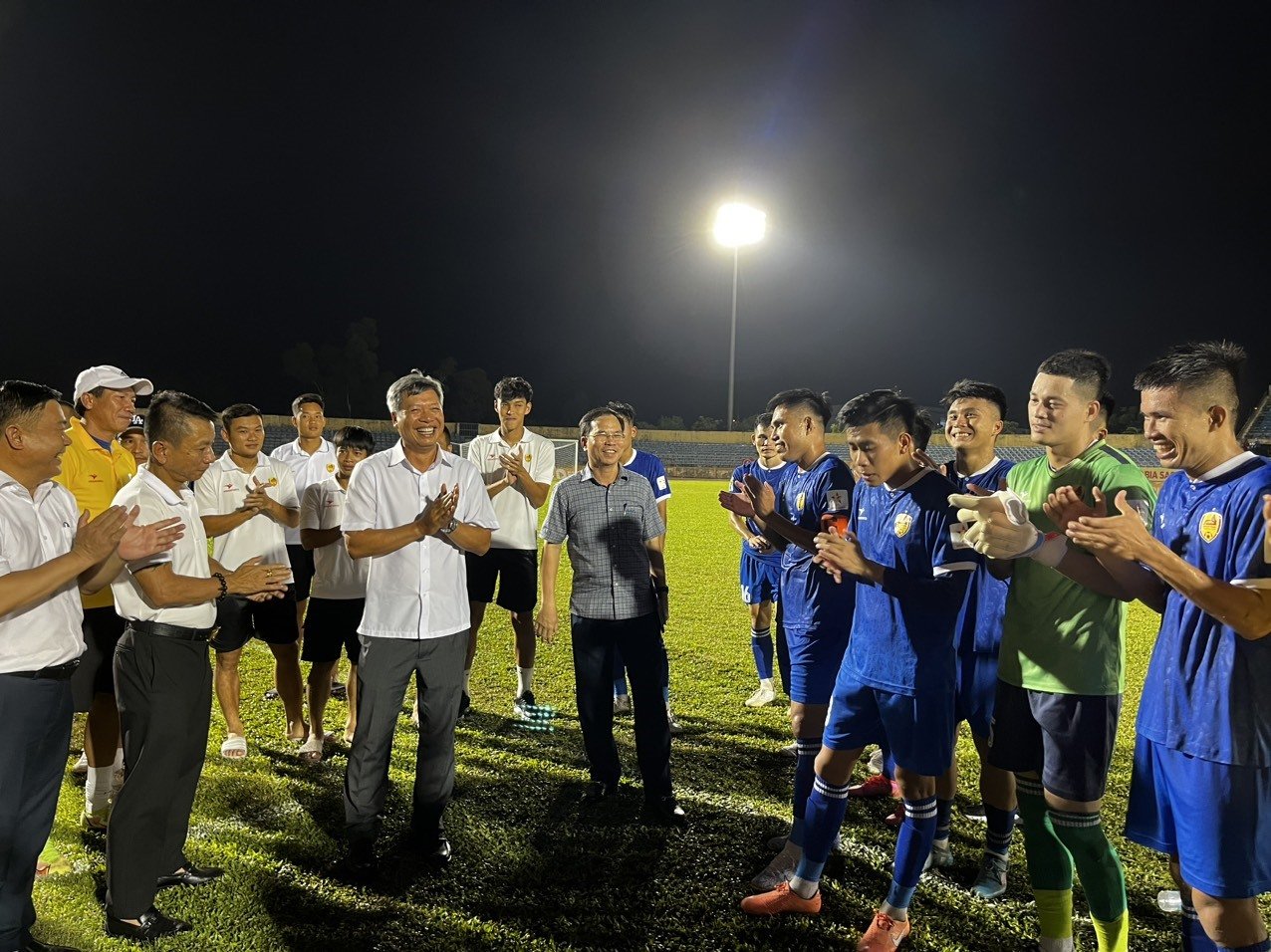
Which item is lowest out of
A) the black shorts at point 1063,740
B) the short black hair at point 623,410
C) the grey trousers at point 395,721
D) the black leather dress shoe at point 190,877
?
the black leather dress shoe at point 190,877

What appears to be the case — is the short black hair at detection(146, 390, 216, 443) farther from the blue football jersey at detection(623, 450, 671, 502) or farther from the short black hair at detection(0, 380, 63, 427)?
the blue football jersey at detection(623, 450, 671, 502)

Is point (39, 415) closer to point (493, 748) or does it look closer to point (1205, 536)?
point (493, 748)

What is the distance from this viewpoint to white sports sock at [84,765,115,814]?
3.87 m

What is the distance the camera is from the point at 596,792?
4.29 metres

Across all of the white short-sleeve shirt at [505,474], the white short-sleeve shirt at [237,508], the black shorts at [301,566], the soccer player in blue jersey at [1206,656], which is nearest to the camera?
the soccer player in blue jersey at [1206,656]

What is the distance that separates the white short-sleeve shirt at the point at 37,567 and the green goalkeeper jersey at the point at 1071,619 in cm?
364

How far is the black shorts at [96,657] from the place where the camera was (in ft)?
12.6

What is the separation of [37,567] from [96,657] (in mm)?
1800

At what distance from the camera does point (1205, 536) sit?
2.34 m

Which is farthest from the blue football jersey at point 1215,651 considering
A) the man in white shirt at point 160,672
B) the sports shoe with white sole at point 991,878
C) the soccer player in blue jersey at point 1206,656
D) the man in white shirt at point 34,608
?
the man in white shirt at point 34,608

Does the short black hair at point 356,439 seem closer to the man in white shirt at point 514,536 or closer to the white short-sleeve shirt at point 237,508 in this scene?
the white short-sleeve shirt at point 237,508

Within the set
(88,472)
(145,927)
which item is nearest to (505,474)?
(88,472)

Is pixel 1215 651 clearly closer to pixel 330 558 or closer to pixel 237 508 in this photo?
pixel 330 558

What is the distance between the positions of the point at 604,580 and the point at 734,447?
39.4 meters
